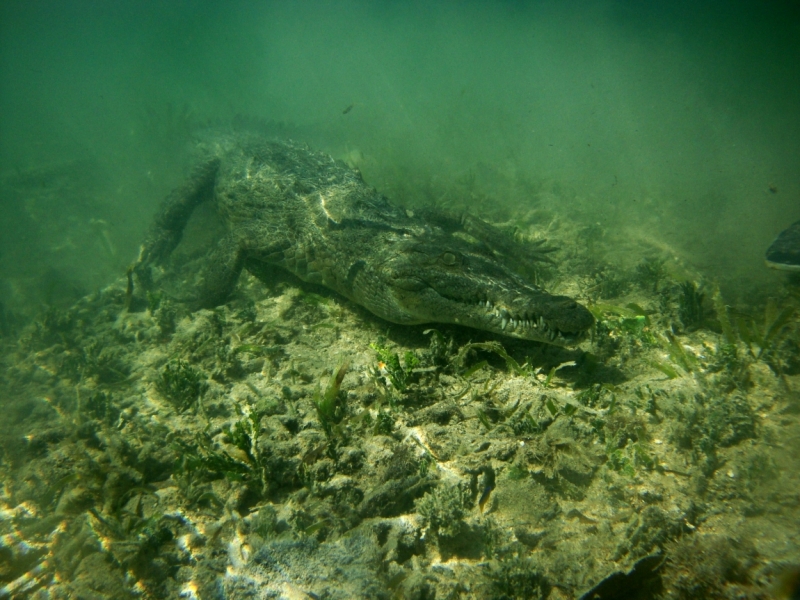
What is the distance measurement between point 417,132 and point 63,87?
102 meters

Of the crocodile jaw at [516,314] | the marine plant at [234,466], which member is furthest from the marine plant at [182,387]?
the crocodile jaw at [516,314]

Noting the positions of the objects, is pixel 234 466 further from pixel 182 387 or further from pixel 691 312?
pixel 691 312

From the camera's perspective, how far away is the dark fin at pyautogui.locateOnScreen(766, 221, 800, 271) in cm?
401

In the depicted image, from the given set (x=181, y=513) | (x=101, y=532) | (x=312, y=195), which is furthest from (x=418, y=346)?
(x=312, y=195)

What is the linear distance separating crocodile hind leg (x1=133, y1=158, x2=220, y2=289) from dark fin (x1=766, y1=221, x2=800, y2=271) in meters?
8.49

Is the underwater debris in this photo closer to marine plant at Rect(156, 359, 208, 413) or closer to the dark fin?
marine plant at Rect(156, 359, 208, 413)

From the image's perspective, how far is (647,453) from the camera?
2.31 metres

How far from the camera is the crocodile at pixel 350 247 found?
2.99 meters

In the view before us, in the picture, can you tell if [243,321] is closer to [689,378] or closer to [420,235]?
[420,235]

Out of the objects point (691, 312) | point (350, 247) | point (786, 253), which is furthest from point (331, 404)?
point (786, 253)

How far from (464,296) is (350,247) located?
1.66m

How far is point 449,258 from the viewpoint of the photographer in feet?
11.1

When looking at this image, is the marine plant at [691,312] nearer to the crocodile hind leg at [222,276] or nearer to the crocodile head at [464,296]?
the crocodile head at [464,296]

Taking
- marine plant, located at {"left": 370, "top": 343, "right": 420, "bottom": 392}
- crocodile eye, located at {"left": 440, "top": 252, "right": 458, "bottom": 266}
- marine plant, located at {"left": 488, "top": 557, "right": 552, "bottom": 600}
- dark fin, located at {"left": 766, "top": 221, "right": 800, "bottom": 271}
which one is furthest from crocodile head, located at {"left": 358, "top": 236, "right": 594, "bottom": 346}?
dark fin, located at {"left": 766, "top": 221, "right": 800, "bottom": 271}
